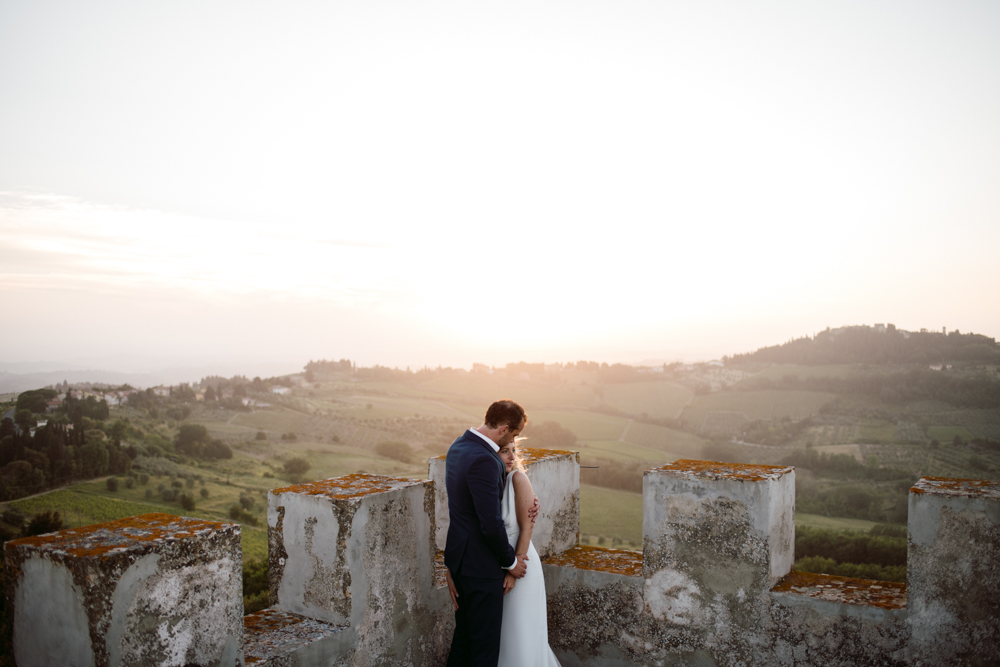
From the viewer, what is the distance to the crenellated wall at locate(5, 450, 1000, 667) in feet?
7.23

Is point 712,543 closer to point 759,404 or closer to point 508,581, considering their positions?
point 508,581

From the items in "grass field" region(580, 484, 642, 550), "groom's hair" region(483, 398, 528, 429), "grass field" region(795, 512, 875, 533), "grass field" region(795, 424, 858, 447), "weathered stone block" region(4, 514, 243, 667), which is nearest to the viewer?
"weathered stone block" region(4, 514, 243, 667)

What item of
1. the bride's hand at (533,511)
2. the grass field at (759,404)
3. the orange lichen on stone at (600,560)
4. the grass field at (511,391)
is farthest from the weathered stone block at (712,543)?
the grass field at (511,391)

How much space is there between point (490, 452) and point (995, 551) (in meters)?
2.68

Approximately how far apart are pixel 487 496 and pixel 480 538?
27 centimetres

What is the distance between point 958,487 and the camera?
336cm

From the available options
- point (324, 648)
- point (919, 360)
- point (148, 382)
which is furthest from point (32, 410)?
point (919, 360)

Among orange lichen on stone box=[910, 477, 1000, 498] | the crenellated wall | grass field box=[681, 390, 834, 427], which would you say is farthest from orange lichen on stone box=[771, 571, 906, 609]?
grass field box=[681, 390, 834, 427]

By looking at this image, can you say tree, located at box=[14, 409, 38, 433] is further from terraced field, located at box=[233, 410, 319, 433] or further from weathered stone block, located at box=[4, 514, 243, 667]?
weathered stone block, located at box=[4, 514, 243, 667]

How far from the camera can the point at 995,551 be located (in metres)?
3.06

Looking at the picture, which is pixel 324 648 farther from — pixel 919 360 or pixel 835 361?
pixel 835 361

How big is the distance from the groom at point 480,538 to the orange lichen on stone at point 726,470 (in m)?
1.28

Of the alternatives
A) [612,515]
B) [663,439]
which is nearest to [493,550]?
[612,515]

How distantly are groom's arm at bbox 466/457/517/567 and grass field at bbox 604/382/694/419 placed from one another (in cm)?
6101
